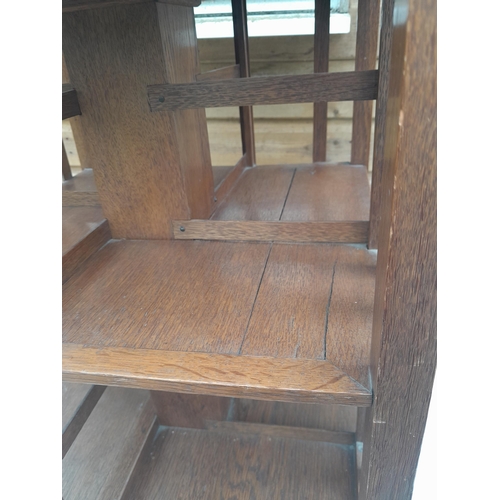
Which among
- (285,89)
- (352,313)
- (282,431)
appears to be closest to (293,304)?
(352,313)

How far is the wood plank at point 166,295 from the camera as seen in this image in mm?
508

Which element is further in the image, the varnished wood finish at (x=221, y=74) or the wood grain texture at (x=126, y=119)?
the varnished wood finish at (x=221, y=74)

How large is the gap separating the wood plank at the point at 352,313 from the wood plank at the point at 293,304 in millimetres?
11

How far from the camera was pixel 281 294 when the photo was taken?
570 mm

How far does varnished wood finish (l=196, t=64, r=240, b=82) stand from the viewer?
754mm

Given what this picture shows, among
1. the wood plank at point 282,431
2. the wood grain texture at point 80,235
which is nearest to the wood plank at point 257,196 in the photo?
the wood grain texture at point 80,235

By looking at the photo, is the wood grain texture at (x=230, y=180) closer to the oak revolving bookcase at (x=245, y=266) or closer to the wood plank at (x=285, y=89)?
the oak revolving bookcase at (x=245, y=266)

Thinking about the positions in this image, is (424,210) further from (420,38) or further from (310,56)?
(310,56)

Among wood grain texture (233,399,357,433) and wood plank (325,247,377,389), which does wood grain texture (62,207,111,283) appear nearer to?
wood plank (325,247,377,389)

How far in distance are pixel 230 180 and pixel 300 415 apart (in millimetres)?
594

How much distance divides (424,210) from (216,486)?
0.75 m

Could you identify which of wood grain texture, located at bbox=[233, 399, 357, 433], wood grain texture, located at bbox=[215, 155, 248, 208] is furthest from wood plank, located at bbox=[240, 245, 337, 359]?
wood grain texture, located at bbox=[233, 399, 357, 433]

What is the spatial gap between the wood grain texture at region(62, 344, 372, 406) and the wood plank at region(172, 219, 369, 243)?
28 centimetres

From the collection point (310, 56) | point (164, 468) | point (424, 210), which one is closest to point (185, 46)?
point (310, 56)
